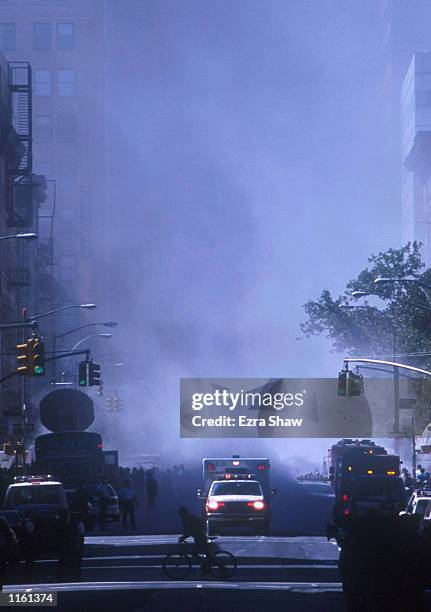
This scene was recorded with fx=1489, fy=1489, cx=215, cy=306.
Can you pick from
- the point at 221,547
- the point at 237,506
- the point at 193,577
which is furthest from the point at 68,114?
the point at 193,577

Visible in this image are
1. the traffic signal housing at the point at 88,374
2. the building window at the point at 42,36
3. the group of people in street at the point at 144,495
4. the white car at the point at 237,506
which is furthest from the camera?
the building window at the point at 42,36

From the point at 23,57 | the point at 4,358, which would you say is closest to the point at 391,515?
the point at 4,358

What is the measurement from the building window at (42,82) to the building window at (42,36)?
2.71 m

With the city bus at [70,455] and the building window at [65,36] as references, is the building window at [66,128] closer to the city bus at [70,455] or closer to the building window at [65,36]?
the building window at [65,36]

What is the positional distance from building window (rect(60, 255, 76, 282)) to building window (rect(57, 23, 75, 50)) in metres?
24.1

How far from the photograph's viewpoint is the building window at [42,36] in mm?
168750

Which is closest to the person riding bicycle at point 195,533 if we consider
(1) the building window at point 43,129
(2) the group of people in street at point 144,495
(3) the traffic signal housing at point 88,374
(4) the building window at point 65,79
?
(2) the group of people in street at point 144,495

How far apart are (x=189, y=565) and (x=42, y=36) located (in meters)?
142

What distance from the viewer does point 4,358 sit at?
106 m

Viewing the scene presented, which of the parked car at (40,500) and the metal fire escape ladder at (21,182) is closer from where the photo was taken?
the parked car at (40,500)

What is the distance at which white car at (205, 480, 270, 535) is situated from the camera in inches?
2028

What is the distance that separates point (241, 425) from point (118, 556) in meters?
44.5

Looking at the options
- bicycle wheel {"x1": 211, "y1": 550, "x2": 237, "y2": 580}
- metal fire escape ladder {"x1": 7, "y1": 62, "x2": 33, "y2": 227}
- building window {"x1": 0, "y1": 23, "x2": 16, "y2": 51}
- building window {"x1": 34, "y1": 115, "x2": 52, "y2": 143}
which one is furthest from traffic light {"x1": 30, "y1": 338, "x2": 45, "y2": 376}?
building window {"x1": 0, "y1": 23, "x2": 16, "y2": 51}

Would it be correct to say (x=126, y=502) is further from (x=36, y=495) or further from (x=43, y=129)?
(x=43, y=129)
